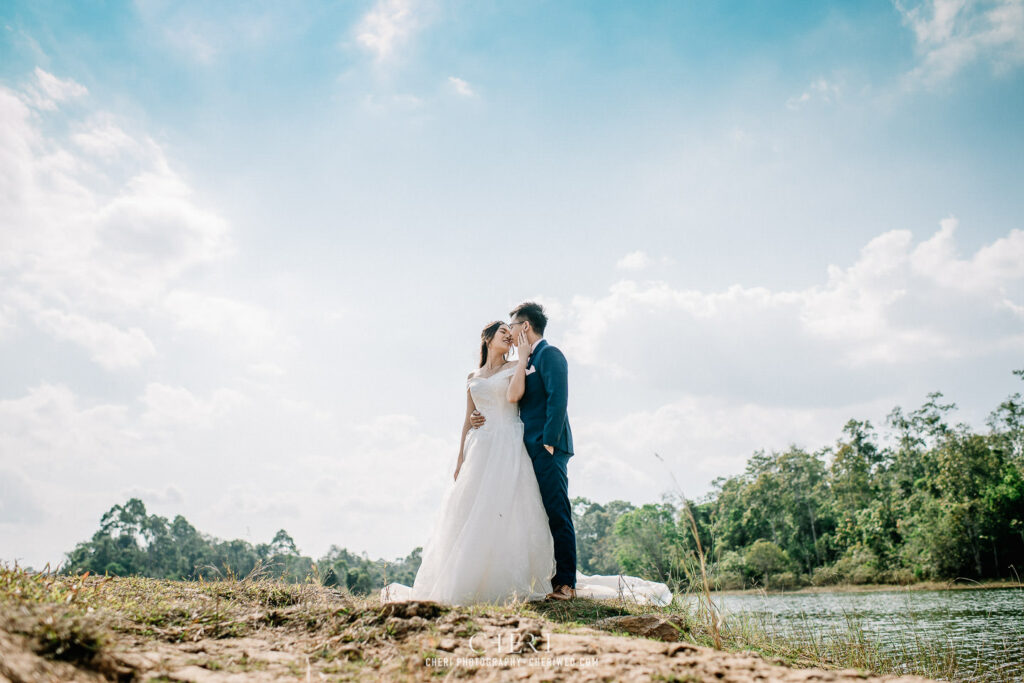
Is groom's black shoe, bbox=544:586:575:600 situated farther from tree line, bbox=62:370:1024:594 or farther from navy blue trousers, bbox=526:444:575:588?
tree line, bbox=62:370:1024:594

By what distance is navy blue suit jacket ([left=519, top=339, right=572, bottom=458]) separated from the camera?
5.90 meters

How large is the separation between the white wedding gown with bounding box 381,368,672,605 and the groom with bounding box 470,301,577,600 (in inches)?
3.7

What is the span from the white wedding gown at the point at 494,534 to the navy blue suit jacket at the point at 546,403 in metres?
0.14

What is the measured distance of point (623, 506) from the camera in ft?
326

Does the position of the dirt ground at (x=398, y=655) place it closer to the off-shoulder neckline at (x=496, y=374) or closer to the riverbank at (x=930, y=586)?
the off-shoulder neckline at (x=496, y=374)

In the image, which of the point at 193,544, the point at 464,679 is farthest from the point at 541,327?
the point at 193,544

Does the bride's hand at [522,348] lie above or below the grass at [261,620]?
above

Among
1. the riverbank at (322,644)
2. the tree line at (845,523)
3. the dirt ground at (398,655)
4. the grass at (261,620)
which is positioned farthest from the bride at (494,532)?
the tree line at (845,523)

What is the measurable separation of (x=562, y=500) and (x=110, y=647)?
4.05 m

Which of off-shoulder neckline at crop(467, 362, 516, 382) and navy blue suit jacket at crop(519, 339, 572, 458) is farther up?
off-shoulder neckline at crop(467, 362, 516, 382)

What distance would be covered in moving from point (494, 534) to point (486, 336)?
7.59 ft

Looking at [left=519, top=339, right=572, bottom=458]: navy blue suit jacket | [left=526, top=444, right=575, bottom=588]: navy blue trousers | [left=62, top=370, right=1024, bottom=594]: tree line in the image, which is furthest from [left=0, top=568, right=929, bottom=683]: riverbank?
[left=62, top=370, right=1024, bottom=594]: tree line

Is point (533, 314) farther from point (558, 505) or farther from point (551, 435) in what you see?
point (558, 505)

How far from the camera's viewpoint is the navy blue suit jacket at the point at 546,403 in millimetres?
5898
